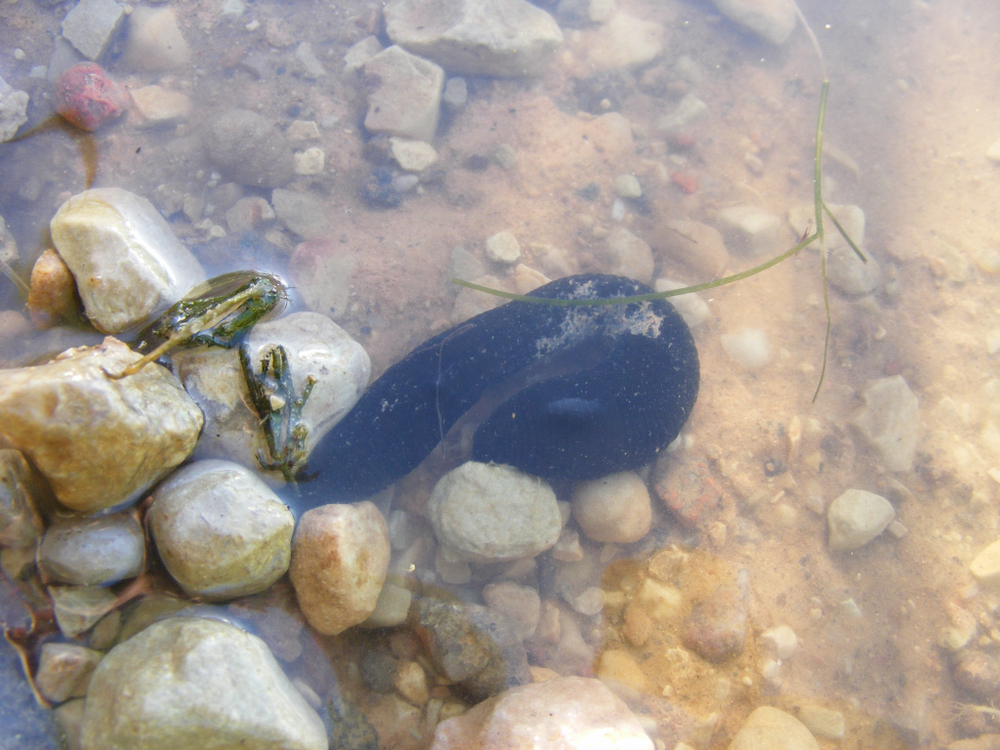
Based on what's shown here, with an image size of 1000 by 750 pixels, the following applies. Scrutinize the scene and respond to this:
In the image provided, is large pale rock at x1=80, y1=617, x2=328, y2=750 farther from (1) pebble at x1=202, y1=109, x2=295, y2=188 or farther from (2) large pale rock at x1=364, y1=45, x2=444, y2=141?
(2) large pale rock at x1=364, y1=45, x2=444, y2=141

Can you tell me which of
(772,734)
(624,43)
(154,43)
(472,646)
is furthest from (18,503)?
(624,43)

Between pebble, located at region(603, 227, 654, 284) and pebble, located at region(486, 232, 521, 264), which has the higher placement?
pebble, located at region(486, 232, 521, 264)

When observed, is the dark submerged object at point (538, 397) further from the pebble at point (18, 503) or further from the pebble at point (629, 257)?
the pebble at point (18, 503)

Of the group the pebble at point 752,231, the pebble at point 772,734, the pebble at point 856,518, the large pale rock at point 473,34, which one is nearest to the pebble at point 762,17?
the large pale rock at point 473,34

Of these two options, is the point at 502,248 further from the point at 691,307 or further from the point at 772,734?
the point at 772,734

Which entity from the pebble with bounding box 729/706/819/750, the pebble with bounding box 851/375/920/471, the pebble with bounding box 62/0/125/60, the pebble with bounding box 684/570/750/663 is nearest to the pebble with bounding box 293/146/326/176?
the pebble with bounding box 62/0/125/60
